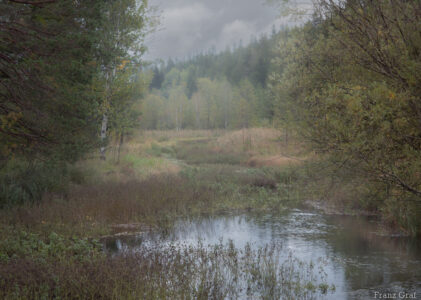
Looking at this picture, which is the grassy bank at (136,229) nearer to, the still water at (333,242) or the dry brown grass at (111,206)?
the dry brown grass at (111,206)

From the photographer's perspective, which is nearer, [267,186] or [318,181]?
[318,181]

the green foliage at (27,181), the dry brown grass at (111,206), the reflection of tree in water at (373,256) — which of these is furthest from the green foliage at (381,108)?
the green foliage at (27,181)

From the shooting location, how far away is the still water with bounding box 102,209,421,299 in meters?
7.16

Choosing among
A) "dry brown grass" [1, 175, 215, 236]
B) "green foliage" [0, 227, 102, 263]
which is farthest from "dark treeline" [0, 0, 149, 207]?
"green foliage" [0, 227, 102, 263]

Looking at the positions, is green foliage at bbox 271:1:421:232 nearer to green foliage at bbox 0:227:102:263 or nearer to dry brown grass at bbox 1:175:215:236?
green foliage at bbox 0:227:102:263

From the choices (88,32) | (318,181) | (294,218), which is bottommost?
(294,218)

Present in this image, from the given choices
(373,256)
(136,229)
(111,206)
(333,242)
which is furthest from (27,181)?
(373,256)

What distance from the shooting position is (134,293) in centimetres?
547

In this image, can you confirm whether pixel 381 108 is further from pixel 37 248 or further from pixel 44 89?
pixel 37 248

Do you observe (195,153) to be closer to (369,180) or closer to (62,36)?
(62,36)

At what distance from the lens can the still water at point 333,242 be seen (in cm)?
716

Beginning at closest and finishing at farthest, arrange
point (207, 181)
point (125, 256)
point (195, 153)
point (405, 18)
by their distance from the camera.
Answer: point (405, 18) < point (125, 256) < point (207, 181) < point (195, 153)

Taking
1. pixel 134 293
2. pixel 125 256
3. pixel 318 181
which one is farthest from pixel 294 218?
pixel 134 293

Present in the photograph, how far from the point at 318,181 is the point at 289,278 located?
2.27 m
